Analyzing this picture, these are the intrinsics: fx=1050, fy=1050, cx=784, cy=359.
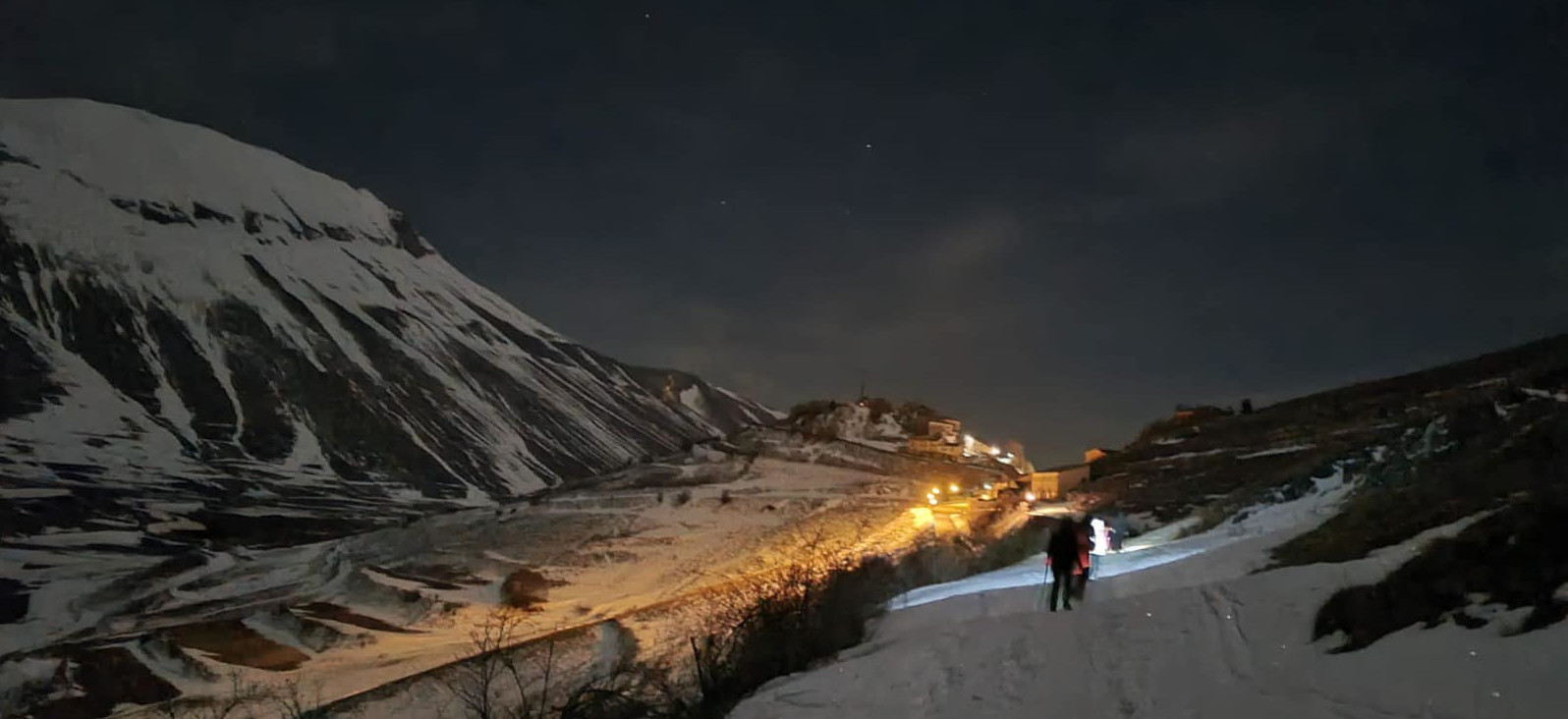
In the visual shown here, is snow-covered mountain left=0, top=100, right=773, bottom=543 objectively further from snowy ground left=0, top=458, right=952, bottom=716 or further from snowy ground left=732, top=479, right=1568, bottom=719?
snowy ground left=732, top=479, right=1568, bottom=719

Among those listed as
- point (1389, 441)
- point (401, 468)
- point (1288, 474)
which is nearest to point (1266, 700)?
point (1389, 441)

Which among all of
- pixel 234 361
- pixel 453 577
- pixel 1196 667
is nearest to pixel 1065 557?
pixel 1196 667

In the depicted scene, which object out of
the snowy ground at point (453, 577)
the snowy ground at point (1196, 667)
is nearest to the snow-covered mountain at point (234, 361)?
the snowy ground at point (453, 577)

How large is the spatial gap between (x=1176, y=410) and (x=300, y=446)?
97135mm

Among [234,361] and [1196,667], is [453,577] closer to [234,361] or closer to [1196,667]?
[1196,667]

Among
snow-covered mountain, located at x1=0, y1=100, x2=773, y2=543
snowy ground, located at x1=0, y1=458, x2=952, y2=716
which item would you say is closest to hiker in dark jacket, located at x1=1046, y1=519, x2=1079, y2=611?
snowy ground, located at x1=0, y1=458, x2=952, y2=716

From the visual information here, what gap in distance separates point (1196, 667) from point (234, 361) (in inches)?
5639

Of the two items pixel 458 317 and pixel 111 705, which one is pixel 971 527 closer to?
pixel 111 705

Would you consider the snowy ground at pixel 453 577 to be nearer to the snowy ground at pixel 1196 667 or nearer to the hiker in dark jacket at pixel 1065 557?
the hiker in dark jacket at pixel 1065 557

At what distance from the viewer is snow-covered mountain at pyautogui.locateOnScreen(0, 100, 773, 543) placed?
9694 centimetres

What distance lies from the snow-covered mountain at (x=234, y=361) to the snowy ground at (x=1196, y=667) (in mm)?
69787

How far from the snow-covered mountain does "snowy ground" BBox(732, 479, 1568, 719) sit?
69.8 metres

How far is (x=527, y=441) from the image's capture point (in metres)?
150

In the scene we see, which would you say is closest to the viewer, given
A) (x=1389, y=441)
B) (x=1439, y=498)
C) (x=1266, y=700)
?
(x=1266, y=700)
